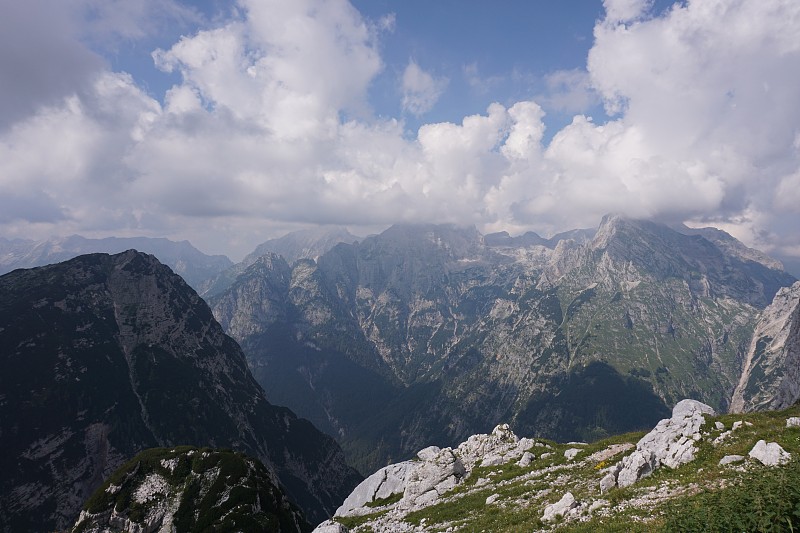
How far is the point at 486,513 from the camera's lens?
123 feet

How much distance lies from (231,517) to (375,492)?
88.2 ft

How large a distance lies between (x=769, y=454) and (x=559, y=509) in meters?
14.8

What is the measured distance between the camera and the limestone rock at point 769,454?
25.6 m

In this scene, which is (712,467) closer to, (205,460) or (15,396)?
(205,460)

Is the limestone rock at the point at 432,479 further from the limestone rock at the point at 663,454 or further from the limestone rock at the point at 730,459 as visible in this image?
the limestone rock at the point at 730,459

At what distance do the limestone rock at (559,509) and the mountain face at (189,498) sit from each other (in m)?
55.9

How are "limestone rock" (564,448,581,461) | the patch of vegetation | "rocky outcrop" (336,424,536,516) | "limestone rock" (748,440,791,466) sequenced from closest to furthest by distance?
the patch of vegetation < "limestone rock" (748,440,791,466) < "limestone rock" (564,448,581,461) < "rocky outcrop" (336,424,536,516)

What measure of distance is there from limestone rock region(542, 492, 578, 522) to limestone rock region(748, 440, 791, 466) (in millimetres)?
12946

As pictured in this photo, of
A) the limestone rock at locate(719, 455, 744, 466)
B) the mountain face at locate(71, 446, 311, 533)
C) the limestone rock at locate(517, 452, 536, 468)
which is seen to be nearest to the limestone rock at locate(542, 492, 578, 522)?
the limestone rock at locate(719, 455, 744, 466)

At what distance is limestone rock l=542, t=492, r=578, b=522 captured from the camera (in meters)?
28.9

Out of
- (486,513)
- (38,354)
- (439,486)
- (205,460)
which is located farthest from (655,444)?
(38,354)

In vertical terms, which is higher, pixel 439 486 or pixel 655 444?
pixel 655 444

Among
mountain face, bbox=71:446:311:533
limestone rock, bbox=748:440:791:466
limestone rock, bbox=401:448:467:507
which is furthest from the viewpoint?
mountain face, bbox=71:446:311:533

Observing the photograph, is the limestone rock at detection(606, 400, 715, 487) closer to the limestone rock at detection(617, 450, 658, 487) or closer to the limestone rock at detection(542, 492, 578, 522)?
the limestone rock at detection(617, 450, 658, 487)
